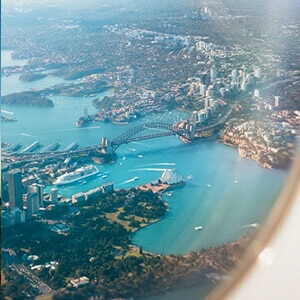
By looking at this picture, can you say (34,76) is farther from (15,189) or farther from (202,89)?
(202,89)

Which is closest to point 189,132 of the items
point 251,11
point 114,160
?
point 114,160

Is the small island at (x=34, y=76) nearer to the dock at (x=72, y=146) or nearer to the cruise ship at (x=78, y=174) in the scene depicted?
the dock at (x=72, y=146)

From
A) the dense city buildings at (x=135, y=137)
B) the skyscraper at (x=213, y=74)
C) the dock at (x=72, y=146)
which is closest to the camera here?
the dense city buildings at (x=135, y=137)

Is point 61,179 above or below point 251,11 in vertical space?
below

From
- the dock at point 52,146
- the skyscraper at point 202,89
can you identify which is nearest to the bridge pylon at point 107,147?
the dock at point 52,146

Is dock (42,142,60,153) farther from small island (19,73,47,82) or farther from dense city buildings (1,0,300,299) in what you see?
small island (19,73,47,82)

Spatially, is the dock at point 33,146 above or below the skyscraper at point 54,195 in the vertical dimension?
above

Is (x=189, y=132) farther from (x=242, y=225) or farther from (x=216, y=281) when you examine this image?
(x=216, y=281)
